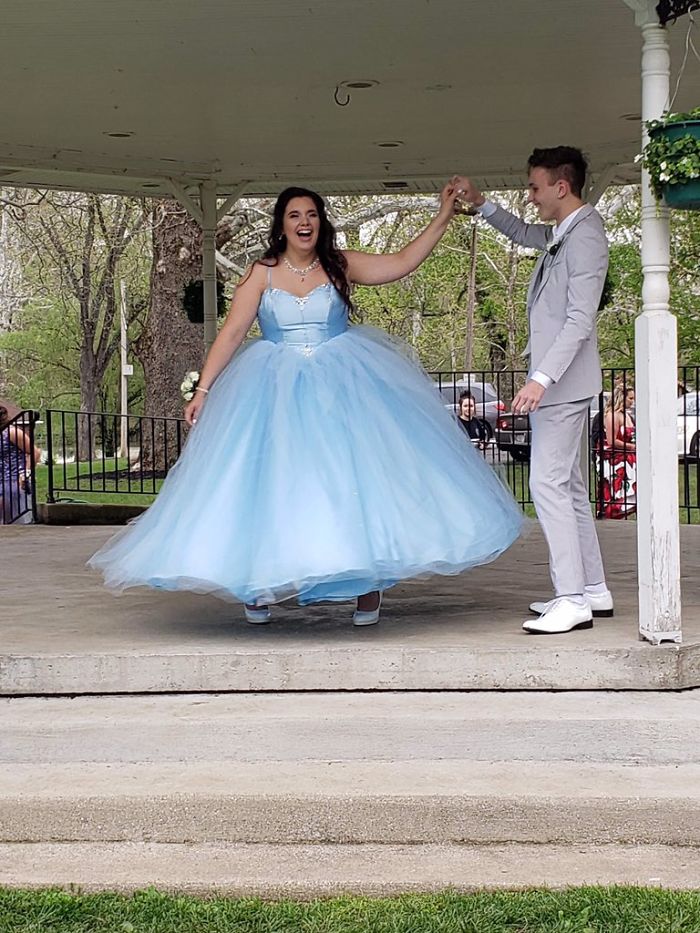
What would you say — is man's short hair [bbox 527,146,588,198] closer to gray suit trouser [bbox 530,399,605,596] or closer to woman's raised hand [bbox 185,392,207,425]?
gray suit trouser [bbox 530,399,605,596]

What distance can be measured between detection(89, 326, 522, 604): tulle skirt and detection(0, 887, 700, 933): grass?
209 cm

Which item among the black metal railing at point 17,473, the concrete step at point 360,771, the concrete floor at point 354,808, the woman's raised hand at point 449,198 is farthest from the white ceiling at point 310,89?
the concrete floor at point 354,808

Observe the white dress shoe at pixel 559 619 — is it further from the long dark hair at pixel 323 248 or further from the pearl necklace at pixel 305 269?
the pearl necklace at pixel 305 269

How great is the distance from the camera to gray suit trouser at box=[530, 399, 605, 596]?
6.11 meters

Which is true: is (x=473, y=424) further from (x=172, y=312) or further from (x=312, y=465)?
(x=312, y=465)

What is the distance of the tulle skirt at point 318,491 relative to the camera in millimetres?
5867

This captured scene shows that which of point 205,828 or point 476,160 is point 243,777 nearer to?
point 205,828

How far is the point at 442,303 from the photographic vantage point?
36.5 metres

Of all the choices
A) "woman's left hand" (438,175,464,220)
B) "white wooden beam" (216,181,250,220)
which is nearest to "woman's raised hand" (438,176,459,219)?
"woman's left hand" (438,175,464,220)

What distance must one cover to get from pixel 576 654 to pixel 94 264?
32902mm

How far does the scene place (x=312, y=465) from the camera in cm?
610

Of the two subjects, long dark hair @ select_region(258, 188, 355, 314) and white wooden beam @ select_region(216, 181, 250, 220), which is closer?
long dark hair @ select_region(258, 188, 355, 314)

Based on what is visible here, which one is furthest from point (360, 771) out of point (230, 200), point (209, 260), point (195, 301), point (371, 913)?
point (195, 301)

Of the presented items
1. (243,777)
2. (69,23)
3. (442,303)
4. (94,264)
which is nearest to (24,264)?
(94,264)
